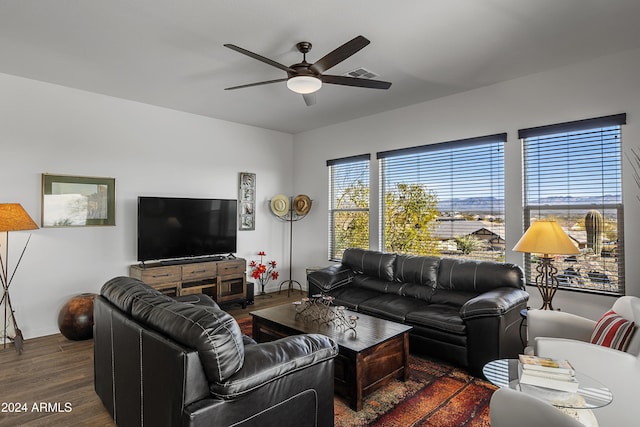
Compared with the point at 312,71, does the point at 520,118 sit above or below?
below

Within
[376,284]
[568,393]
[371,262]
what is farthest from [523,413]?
[371,262]

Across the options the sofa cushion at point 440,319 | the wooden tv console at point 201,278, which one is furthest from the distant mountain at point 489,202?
the wooden tv console at point 201,278

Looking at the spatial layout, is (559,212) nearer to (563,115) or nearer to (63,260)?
(563,115)

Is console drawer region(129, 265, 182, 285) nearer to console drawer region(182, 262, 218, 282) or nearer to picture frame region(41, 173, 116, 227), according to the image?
console drawer region(182, 262, 218, 282)

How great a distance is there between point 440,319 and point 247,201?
380 cm

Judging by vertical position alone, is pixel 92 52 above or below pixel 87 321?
above

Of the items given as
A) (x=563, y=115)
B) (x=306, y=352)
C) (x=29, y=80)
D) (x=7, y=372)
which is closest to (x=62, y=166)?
(x=29, y=80)

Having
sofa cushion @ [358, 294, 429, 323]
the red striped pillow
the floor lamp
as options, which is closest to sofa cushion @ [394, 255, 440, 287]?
sofa cushion @ [358, 294, 429, 323]

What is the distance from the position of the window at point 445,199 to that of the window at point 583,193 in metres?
0.39

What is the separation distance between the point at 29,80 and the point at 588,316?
250 inches

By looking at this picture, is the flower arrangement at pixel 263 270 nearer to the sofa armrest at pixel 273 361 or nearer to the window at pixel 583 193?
the window at pixel 583 193

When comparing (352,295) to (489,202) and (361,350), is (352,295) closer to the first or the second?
(361,350)

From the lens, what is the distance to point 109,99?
452cm

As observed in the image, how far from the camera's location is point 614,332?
7.18ft
